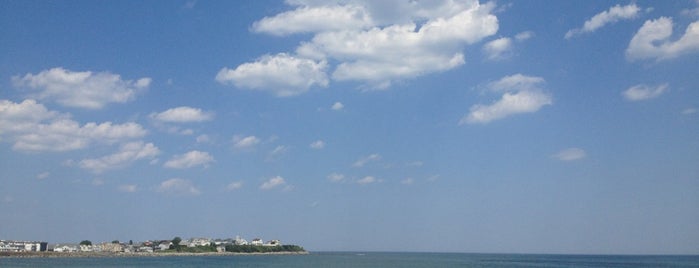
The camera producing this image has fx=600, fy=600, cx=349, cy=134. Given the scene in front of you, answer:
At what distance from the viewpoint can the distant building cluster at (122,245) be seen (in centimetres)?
13712

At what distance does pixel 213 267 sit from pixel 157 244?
93.4 metres

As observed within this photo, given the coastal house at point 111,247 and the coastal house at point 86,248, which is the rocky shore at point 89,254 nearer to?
the coastal house at point 86,248

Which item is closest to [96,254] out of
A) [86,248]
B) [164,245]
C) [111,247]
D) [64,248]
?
[64,248]

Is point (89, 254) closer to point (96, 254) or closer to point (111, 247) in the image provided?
point (96, 254)

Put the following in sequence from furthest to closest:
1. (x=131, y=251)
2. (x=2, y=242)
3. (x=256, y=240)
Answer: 1. (x=256, y=240)
2. (x=131, y=251)
3. (x=2, y=242)

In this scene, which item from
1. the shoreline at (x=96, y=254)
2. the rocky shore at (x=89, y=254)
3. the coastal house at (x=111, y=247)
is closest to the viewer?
the rocky shore at (x=89, y=254)

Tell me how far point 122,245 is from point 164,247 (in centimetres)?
1131

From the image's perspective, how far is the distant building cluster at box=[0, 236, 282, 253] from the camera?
137m

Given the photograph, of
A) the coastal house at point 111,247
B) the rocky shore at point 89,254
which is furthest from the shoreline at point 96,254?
the coastal house at point 111,247

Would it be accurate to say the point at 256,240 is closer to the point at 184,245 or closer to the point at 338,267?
the point at 184,245

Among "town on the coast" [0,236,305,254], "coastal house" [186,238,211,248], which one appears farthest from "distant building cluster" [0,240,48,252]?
"coastal house" [186,238,211,248]

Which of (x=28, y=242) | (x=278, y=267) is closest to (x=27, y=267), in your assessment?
(x=278, y=267)

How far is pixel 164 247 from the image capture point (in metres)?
164

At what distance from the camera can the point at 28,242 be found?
14088 cm
